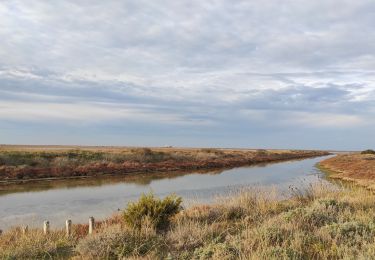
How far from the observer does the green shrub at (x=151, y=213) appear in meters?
10.5

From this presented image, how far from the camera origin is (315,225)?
29.6ft

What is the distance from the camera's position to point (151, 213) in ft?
35.2

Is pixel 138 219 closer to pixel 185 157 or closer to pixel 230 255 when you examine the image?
pixel 230 255

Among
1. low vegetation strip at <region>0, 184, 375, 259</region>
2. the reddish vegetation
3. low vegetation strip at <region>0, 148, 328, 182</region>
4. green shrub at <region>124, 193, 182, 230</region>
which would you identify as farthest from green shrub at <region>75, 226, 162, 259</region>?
low vegetation strip at <region>0, 148, 328, 182</region>

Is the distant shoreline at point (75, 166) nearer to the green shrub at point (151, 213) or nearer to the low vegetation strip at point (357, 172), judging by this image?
the low vegetation strip at point (357, 172)

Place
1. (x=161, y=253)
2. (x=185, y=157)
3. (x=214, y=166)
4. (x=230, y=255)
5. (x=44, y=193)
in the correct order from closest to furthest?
(x=230, y=255)
(x=161, y=253)
(x=44, y=193)
(x=214, y=166)
(x=185, y=157)

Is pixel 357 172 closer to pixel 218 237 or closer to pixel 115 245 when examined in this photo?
pixel 218 237

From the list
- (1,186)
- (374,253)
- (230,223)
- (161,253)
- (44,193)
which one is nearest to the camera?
(374,253)

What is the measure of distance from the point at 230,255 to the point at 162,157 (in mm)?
53056

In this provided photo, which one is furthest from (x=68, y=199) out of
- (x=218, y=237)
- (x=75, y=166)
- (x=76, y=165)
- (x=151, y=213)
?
(x=76, y=165)

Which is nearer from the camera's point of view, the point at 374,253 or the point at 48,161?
the point at 374,253

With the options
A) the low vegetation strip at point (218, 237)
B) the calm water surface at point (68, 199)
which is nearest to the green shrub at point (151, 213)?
the low vegetation strip at point (218, 237)

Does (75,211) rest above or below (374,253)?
below

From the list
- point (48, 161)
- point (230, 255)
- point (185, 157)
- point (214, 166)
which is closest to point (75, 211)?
point (230, 255)
